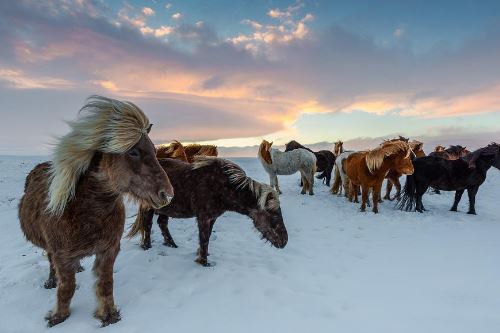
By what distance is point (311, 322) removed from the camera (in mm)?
3934

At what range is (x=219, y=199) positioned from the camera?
5.50 metres

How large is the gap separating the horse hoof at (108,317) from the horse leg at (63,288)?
14.4 inches

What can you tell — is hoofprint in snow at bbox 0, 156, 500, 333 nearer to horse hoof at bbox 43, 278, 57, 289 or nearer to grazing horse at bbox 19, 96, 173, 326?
horse hoof at bbox 43, 278, 57, 289

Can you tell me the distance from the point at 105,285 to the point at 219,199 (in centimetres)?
231

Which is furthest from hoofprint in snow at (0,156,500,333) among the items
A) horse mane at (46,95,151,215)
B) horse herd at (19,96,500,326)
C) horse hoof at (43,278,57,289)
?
horse mane at (46,95,151,215)

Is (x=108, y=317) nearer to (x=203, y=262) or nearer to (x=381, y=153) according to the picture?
(x=203, y=262)

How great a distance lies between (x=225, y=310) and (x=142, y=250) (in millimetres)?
2508

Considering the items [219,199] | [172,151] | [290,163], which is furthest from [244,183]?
[290,163]

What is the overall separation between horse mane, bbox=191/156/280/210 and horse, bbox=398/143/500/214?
782 cm

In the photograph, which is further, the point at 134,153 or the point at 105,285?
the point at 105,285

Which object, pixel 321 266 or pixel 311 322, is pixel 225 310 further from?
pixel 321 266

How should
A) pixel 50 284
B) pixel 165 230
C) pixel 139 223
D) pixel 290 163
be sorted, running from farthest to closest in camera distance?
pixel 290 163, pixel 165 230, pixel 139 223, pixel 50 284

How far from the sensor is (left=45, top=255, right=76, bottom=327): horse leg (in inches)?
134

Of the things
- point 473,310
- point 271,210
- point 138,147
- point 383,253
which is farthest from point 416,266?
point 138,147
